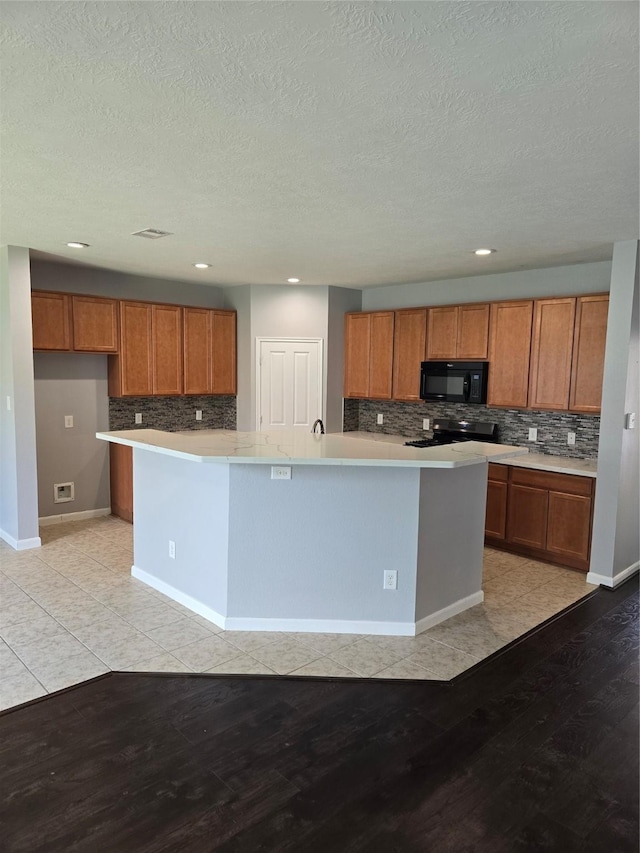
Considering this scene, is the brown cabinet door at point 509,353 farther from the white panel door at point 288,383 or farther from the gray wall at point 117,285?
the gray wall at point 117,285

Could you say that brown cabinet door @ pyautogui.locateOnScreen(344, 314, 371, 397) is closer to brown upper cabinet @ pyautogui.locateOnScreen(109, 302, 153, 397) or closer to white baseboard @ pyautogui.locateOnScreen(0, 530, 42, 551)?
brown upper cabinet @ pyautogui.locateOnScreen(109, 302, 153, 397)

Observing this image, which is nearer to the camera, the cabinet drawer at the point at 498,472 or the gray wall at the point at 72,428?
the cabinet drawer at the point at 498,472

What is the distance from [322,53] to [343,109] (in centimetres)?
35

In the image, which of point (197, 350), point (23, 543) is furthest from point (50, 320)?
point (23, 543)

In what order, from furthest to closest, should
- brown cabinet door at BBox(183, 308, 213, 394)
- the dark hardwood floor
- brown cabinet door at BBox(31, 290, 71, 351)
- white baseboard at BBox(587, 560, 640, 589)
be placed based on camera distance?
brown cabinet door at BBox(183, 308, 213, 394)
brown cabinet door at BBox(31, 290, 71, 351)
white baseboard at BBox(587, 560, 640, 589)
the dark hardwood floor

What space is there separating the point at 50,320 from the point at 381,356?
328 cm

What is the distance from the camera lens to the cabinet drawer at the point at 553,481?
14.3 ft

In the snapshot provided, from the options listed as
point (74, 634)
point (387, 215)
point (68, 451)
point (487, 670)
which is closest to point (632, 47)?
point (387, 215)

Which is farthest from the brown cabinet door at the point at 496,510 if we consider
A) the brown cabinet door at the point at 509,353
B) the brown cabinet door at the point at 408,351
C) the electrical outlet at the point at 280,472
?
the electrical outlet at the point at 280,472

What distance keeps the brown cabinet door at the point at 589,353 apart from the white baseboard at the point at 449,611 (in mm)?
1821

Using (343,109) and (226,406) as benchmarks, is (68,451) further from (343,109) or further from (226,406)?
(343,109)

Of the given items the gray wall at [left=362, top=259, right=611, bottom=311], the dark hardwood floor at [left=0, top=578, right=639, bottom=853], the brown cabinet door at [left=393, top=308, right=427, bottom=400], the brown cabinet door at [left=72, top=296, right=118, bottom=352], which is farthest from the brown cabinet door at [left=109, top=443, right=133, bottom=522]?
the gray wall at [left=362, top=259, right=611, bottom=311]

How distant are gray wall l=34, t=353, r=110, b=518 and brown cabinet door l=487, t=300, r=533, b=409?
3878 mm

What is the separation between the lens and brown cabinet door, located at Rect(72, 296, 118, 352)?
17.2ft
